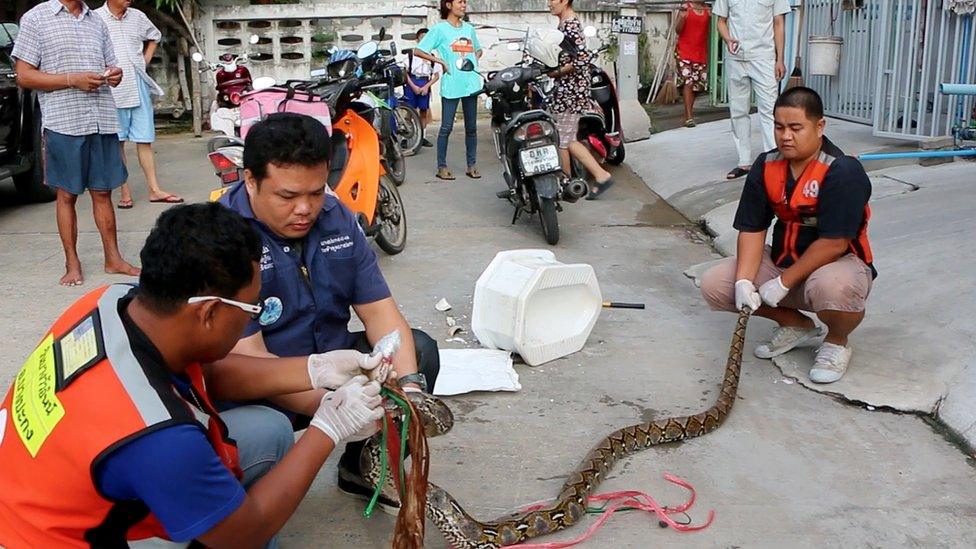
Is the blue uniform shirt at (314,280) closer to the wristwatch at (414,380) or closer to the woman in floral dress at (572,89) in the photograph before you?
the wristwatch at (414,380)

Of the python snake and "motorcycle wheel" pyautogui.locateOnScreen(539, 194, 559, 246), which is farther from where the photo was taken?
"motorcycle wheel" pyautogui.locateOnScreen(539, 194, 559, 246)

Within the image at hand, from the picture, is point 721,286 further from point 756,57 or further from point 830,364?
point 756,57

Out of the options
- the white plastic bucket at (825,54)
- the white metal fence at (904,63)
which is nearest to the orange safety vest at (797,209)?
the white metal fence at (904,63)

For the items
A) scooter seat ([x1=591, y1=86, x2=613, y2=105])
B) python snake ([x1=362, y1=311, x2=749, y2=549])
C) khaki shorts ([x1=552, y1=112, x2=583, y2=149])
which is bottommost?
python snake ([x1=362, y1=311, x2=749, y2=549])

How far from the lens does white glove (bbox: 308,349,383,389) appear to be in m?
2.83

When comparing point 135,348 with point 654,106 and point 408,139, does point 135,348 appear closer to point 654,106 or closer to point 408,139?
point 408,139

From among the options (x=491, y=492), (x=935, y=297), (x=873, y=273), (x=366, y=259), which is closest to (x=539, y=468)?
(x=491, y=492)

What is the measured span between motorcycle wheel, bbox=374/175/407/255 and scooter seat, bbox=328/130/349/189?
1.38 ft

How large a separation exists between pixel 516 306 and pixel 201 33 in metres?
10.3

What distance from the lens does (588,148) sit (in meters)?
9.05

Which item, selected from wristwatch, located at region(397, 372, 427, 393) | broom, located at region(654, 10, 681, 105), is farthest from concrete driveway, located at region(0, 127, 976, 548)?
broom, located at region(654, 10, 681, 105)

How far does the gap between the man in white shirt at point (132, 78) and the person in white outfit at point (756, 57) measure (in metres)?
5.20

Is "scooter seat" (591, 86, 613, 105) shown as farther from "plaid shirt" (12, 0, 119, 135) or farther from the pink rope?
the pink rope

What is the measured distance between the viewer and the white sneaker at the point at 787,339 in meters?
4.86
